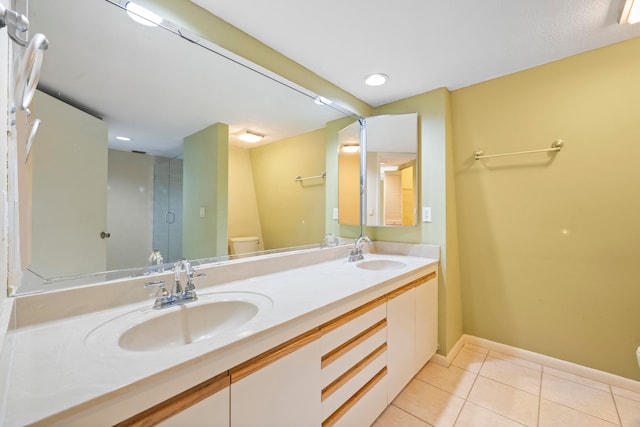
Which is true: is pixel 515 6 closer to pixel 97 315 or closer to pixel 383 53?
pixel 383 53

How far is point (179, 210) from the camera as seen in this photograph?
4.19ft

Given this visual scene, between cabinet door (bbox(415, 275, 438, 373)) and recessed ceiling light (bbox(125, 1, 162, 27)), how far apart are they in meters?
1.99

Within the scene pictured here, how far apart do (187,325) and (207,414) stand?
0.41 metres

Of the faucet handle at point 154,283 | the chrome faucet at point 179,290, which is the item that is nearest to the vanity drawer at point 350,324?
the chrome faucet at point 179,290

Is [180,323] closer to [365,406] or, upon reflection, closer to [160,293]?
[160,293]

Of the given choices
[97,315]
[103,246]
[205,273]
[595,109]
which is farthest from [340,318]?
[595,109]

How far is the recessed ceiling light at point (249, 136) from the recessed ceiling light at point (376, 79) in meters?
0.93

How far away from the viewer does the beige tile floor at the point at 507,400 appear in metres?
1.42

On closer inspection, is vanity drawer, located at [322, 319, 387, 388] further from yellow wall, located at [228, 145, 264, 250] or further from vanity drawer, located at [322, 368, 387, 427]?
yellow wall, located at [228, 145, 264, 250]

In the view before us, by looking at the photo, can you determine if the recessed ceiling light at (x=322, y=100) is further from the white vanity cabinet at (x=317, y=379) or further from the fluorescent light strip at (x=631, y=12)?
the fluorescent light strip at (x=631, y=12)

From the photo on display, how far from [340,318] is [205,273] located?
2.19 ft

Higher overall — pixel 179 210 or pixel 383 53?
pixel 383 53

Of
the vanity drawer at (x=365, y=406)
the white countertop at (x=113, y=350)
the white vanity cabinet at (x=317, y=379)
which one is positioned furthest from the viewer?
the vanity drawer at (x=365, y=406)

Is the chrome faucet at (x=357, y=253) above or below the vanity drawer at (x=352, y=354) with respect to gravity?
above
